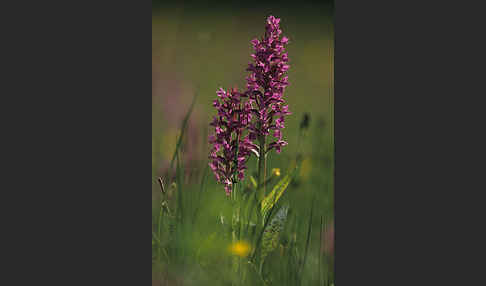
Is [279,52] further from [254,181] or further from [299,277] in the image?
[299,277]

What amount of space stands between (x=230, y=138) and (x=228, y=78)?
0.48 metres

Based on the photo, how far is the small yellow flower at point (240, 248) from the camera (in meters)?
5.07

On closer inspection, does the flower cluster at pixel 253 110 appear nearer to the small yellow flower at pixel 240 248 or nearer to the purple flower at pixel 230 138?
the purple flower at pixel 230 138

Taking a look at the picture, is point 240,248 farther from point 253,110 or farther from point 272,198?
point 253,110

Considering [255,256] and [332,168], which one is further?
[332,168]

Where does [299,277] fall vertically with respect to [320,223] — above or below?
below

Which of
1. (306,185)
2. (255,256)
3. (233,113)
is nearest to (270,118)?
(233,113)

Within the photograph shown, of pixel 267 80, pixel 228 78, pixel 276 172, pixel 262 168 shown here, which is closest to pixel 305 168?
pixel 276 172

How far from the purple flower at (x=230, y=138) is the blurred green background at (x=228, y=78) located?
90 mm

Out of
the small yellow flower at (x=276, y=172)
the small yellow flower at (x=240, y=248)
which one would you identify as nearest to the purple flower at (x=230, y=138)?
the small yellow flower at (x=276, y=172)

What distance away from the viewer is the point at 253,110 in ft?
16.8

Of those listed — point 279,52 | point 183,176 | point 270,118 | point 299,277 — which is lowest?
point 299,277

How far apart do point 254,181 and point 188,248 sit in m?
0.72

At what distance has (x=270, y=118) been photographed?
5.16m
